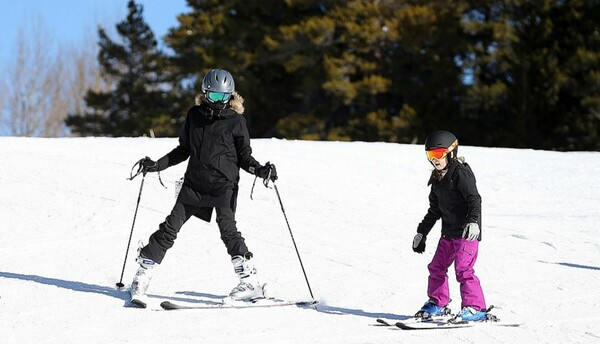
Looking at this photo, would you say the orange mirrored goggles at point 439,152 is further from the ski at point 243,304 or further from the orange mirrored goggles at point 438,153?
the ski at point 243,304

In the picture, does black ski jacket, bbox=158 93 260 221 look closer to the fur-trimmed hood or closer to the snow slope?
the fur-trimmed hood

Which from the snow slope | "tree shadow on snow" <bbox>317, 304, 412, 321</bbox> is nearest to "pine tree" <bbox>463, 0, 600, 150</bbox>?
the snow slope

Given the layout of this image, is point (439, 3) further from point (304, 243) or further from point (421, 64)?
point (304, 243)

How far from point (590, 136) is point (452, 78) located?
4.96 metres

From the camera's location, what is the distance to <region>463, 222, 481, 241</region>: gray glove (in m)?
5.69

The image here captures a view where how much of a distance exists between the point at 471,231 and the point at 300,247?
349cm

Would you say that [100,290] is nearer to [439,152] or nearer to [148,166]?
[148,166]

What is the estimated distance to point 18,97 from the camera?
55.9 metres

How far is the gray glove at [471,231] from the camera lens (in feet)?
18.7

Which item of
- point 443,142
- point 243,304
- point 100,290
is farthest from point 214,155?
point 443,142

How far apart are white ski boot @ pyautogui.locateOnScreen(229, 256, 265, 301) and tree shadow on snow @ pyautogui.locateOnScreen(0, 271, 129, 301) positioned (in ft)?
2.63

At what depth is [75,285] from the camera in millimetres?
7086

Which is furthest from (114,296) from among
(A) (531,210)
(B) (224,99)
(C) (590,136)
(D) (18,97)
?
(D) (18,97)

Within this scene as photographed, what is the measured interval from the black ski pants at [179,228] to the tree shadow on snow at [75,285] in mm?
494
